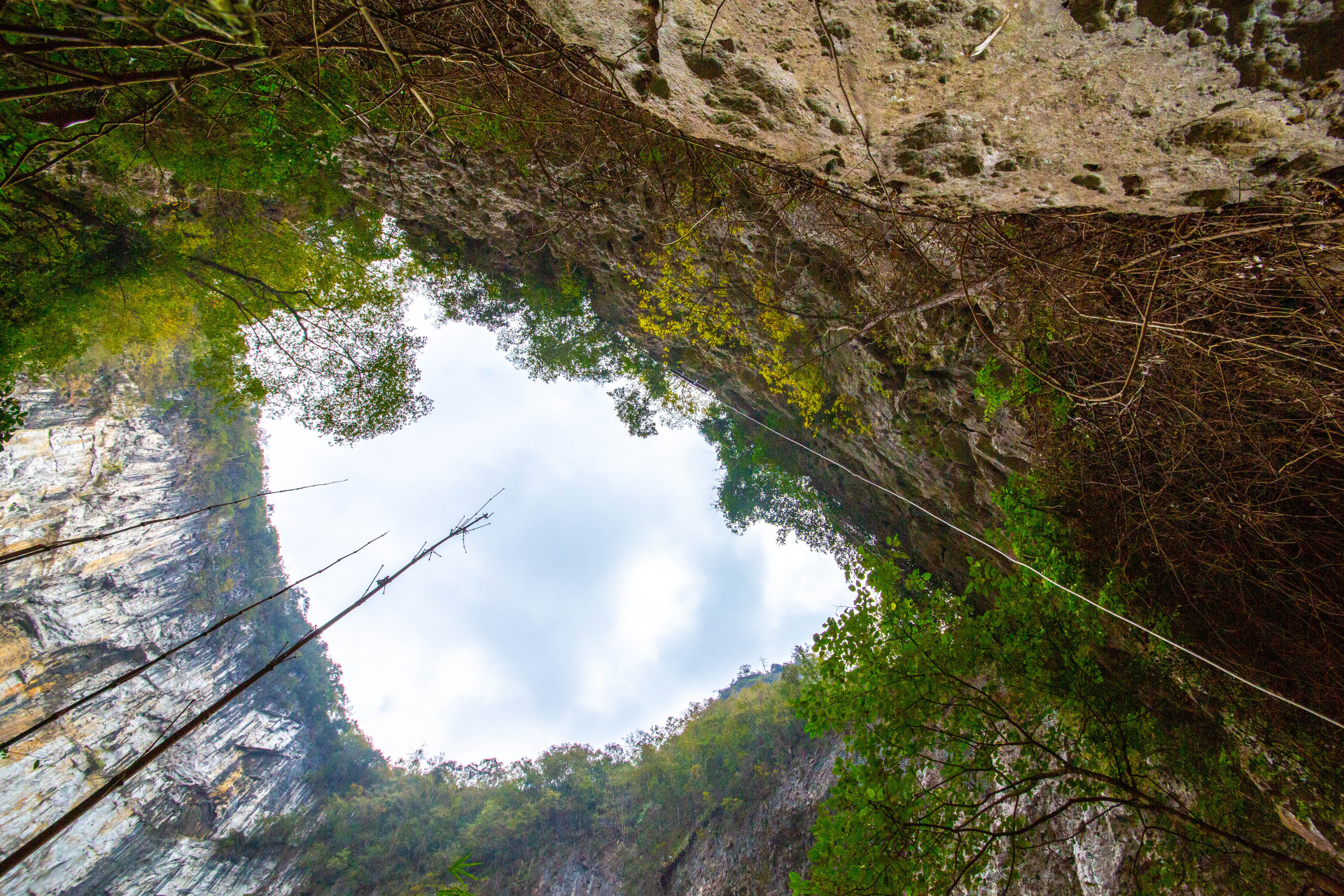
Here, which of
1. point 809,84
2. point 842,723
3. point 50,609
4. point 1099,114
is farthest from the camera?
point 50,609

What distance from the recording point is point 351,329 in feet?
35.7

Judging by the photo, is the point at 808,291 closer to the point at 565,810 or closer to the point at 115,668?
the point at 565,810

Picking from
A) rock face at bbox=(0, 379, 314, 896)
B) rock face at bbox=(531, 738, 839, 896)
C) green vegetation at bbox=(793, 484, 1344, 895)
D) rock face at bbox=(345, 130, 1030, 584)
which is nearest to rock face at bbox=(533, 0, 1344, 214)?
rock face at bbox=(345, 130, 1030, 584)

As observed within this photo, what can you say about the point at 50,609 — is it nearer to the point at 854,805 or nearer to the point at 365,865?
the point at 365,865

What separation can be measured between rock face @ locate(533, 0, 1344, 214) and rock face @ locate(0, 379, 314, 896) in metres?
19.9

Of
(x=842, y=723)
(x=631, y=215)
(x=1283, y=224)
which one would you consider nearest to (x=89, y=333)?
(x=631, y=215)

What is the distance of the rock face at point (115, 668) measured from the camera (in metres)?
16.2

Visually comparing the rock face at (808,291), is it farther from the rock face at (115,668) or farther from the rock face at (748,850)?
the rock face at (115,668)

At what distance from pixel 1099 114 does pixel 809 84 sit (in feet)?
4.86

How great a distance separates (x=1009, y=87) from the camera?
103 inches

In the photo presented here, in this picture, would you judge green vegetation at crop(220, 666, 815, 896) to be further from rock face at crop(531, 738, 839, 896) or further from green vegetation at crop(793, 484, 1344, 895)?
green vegetation at crop(793, 484, 1344, 895)

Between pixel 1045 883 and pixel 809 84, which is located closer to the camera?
pixel 809 84

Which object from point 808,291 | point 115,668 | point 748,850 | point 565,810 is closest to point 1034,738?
point 808,291

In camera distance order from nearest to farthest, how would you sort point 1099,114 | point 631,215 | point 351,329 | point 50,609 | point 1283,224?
1. point 1099,114
2. point 1283,224
3. point 631,215
4. point 351,329
5. point 50,609
